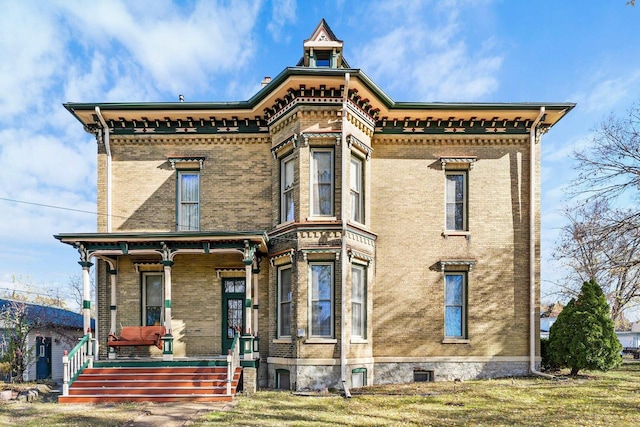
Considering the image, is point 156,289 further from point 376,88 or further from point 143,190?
point 376,88

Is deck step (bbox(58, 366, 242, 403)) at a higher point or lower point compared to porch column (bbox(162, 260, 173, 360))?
lower

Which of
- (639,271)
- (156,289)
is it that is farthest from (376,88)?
(639,271)

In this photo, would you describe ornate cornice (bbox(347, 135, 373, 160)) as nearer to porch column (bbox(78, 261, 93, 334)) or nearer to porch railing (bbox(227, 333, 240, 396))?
porch railing (bbox(227, 333, 240, 396))

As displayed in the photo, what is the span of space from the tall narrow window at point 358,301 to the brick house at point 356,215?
0.20 ft

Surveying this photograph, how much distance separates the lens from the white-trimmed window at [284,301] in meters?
13.7

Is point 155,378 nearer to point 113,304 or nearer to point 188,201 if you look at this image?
point 113,304

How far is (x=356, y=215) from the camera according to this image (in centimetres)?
1432

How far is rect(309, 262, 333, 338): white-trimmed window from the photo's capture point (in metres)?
13.1

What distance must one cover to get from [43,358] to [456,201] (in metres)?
19.0

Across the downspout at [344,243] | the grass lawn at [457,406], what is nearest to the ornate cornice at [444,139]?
the downspout at [344,243]

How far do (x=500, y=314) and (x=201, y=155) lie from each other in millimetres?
11280

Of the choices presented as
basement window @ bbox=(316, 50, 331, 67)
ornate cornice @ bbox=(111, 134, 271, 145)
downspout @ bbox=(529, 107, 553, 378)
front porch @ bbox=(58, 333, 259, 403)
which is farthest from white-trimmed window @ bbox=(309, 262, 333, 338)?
downspout @ bbox=(529, 107, 553, 378)

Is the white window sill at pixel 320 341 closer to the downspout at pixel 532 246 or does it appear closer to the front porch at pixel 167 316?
the front porch at pixel 167 316

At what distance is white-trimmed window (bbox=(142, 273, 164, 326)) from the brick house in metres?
0.04
